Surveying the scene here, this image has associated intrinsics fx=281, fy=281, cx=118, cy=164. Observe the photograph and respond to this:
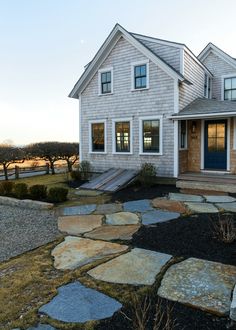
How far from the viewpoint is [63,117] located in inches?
1415

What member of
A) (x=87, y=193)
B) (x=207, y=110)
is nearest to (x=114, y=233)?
(x=87, y=193)

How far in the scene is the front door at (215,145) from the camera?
12.4m

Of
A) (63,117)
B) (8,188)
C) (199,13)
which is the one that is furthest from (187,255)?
(63,117)

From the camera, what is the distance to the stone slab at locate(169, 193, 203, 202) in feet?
29.7

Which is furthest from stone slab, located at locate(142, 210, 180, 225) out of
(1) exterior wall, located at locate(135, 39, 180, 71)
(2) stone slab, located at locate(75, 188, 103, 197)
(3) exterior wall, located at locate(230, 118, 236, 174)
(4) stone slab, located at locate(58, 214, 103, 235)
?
(1) exterior wall, located at locate(135, 39, 180, 71)

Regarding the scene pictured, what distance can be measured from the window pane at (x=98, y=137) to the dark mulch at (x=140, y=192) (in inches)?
132

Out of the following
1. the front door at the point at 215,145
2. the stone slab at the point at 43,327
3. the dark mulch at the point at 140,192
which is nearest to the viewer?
the stone slab at the point at 43,327

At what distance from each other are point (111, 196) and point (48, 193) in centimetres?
224

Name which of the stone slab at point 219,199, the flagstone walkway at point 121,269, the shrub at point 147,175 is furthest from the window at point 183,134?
the flagstone walkway at point 121,269

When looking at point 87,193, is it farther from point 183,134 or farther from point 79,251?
point 79,251

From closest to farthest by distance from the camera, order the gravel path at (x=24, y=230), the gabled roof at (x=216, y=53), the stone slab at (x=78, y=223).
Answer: the gravel path at (x=24, y=230) < the stone slab at (x=78, y=223) < the gabled roof at (x=216, y=53)

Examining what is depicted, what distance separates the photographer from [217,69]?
16.3 meters

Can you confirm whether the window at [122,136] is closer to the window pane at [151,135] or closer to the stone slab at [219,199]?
the window pane at [151,135]

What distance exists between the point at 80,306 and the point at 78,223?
3551 mm
